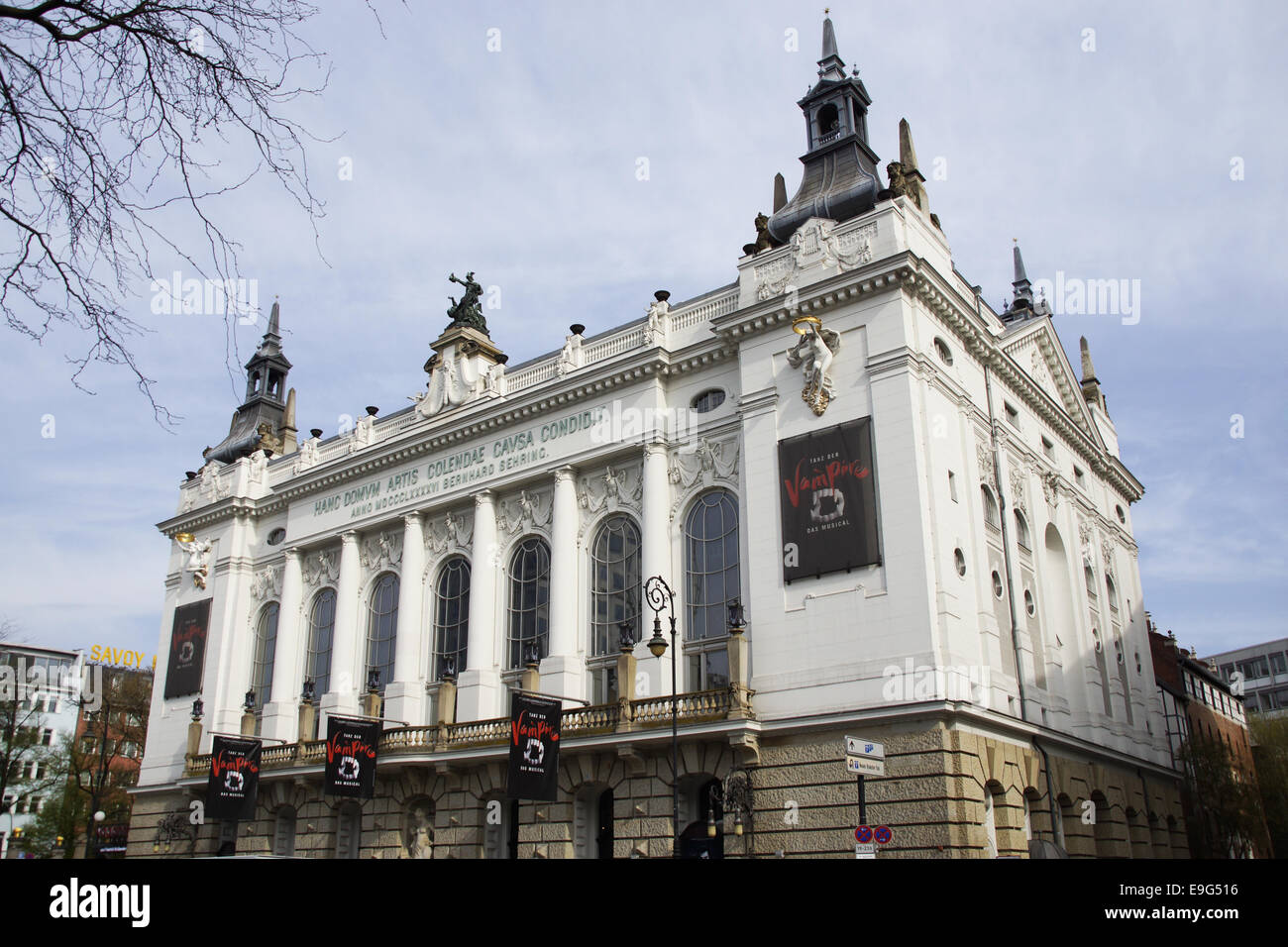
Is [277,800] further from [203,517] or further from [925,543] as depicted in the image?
[925,543]

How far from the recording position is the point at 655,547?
34125 millimetres

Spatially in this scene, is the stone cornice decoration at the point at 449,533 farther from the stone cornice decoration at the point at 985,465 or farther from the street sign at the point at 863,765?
the street sign at the point at 863,765

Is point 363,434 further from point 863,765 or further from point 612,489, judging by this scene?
point 863,765

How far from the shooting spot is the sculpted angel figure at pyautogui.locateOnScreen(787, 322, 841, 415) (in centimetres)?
3150

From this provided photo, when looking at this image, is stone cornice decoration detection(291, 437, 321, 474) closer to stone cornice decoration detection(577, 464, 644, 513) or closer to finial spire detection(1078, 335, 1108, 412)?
stone cornice decoration detection(577, 464, 644, 513)

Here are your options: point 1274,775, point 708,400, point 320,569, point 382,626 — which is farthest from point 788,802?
point 1274,775

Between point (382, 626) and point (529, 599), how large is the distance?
8409 mm

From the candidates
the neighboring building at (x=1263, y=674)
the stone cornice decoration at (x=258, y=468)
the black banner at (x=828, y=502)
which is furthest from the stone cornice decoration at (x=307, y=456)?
the neighboring building at (x=1263, y=674)

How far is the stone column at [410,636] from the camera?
129 feet

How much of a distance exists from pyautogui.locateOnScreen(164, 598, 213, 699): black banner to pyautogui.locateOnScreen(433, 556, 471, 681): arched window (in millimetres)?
15020

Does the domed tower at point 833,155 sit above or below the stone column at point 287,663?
above

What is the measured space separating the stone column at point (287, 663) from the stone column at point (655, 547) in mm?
18674

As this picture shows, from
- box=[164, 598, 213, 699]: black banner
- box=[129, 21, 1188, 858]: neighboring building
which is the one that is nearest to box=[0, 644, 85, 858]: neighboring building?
box=[164, 598, 213, 699]: black banner
